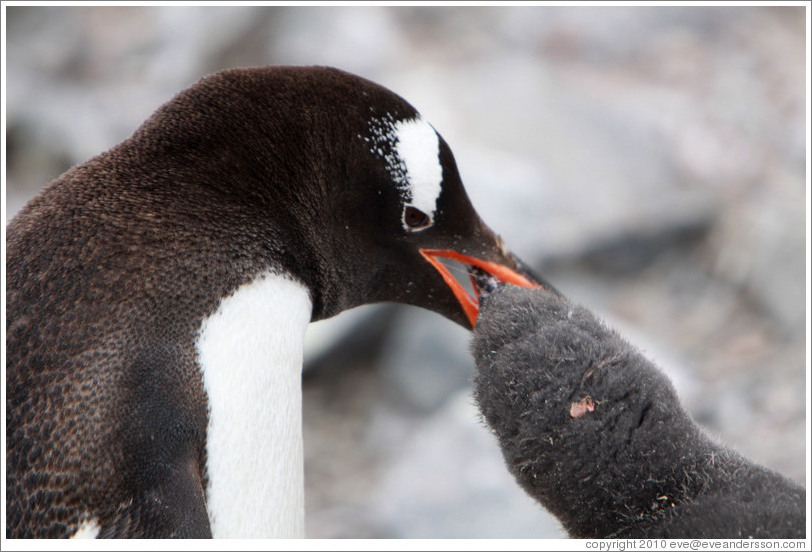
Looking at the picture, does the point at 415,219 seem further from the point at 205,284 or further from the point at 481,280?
the point at 205,284

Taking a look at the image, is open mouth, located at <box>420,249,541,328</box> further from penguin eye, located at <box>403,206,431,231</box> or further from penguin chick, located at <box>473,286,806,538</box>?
penguin chick, located at <box>473,286,806,538</box>

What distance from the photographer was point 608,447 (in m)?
0.83

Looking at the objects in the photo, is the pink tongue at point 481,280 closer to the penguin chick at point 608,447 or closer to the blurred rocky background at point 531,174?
the penguin chick at point 608,447

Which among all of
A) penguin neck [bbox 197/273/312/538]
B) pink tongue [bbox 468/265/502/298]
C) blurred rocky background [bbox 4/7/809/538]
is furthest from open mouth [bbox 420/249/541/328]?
blurred rocky background [bbox 4/7/809/538]

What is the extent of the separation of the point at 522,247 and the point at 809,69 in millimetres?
1306

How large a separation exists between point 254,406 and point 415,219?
1.04ft

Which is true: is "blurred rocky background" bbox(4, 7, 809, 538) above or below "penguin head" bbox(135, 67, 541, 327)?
below

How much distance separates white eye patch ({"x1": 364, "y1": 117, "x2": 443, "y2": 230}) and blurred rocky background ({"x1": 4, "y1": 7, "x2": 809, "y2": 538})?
0.82 meters

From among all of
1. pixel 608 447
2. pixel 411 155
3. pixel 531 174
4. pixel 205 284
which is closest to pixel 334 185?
pixel 411 155

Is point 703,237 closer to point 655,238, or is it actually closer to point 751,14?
point 655,238

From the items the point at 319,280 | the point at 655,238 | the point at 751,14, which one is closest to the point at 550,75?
the point at 655,238

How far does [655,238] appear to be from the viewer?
2613 mm

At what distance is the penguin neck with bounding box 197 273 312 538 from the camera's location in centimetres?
89

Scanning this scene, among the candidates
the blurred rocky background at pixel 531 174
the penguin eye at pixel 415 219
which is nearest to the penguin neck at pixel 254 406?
the penguin eye at pixel 415 219
